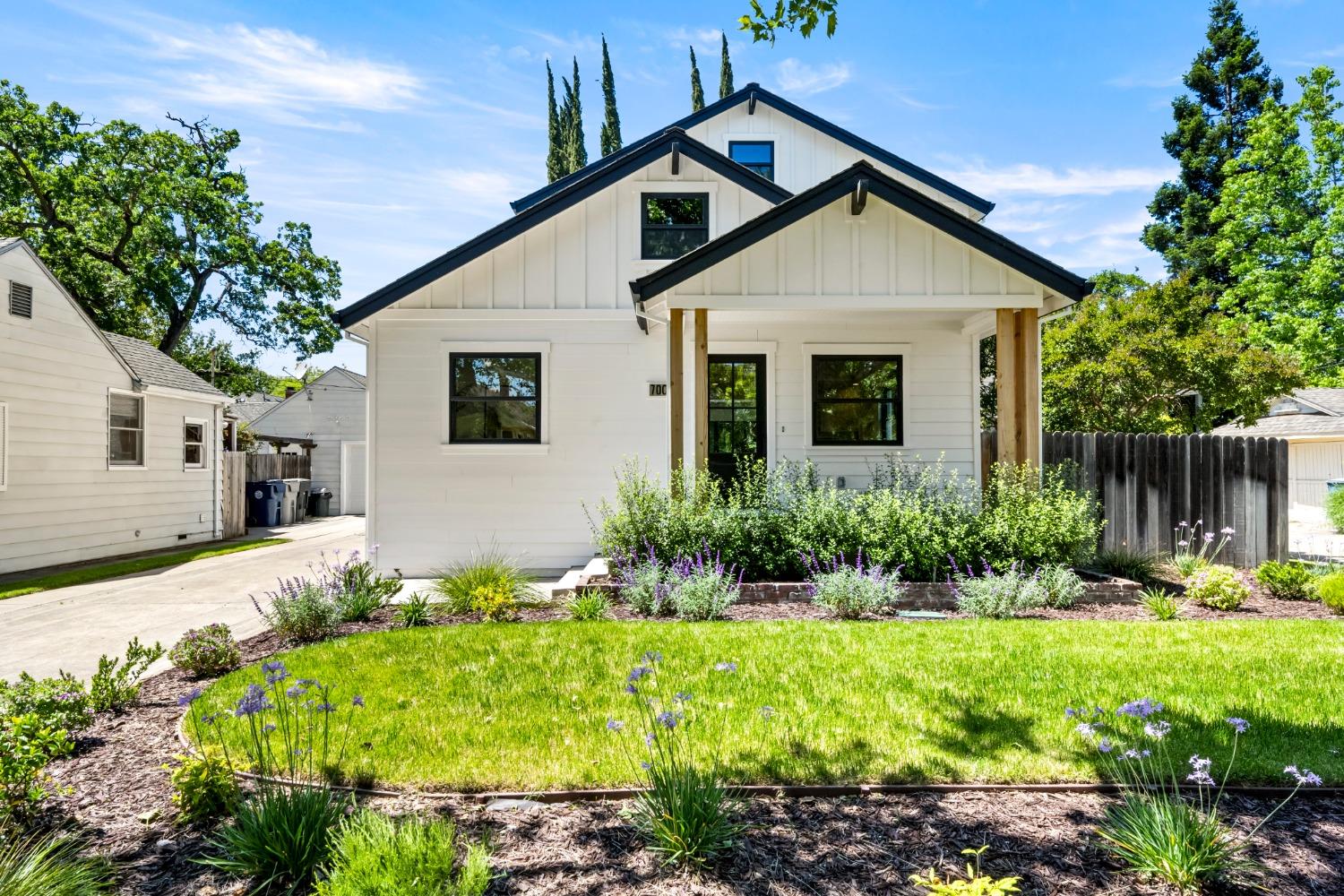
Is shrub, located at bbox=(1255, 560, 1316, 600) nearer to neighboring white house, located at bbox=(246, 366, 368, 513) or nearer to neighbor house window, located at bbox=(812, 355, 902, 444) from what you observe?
neighbor house window, located at bbox=(812, 355, 902, 444)

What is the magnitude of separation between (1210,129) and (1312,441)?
14.8 metres

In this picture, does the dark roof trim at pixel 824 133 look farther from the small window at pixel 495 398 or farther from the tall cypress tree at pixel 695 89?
the tall cypress tree at pixel 695 89

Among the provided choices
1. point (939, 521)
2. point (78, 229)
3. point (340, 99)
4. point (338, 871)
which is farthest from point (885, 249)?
point (78, 229)

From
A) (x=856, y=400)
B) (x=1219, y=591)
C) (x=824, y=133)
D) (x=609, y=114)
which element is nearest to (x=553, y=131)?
(x=609, y=114)

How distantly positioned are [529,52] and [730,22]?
5822mm

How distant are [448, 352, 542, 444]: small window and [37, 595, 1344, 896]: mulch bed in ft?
21.4

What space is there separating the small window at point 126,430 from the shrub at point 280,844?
43.7ft

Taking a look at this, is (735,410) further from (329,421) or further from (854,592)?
(329,421)

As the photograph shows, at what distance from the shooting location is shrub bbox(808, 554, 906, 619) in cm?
616

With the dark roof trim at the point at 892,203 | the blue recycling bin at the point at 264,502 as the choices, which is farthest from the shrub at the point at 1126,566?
the blue recycling bin at the point at 264,502

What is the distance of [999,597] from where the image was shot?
6.27m

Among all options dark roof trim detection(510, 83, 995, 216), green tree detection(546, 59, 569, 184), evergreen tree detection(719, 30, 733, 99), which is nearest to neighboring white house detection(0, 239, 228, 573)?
dark roof trim detection(510, 83, 995, 216)

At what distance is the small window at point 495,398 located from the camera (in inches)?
372

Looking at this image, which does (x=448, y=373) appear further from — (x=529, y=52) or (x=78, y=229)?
(x=78, y=229)
